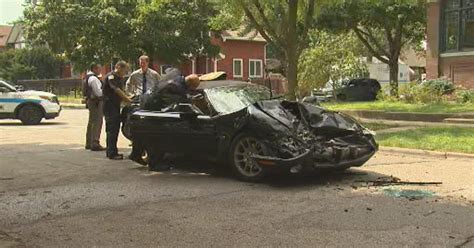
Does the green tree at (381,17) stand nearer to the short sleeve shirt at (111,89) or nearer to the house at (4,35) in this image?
the short sleeve shirt at (111,89)

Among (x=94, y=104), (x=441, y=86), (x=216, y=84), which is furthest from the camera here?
(x=441, y=86)

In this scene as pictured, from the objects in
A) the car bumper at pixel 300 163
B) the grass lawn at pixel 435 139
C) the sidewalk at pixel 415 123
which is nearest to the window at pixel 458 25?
the sidewalk at pixel 415 123

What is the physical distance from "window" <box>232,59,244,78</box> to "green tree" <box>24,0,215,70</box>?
985 cm

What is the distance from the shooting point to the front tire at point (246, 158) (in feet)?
27.0

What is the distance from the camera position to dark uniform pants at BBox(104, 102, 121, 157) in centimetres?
1078

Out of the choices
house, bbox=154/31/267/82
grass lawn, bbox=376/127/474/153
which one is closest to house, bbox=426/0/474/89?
grass lawn, bbox=376/127/474/153

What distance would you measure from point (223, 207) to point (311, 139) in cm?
168

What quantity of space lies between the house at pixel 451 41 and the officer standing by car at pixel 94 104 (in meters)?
16.2

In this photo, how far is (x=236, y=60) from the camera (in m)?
45.8

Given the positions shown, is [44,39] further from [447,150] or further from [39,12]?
[447,150]

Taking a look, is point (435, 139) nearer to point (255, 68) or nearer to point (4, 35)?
point (255, 68)

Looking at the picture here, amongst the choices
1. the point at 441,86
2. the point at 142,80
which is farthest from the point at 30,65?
the point at 142,80

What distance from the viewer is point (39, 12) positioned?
33.5 metres

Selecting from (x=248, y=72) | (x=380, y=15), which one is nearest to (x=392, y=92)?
(x=380, y=15)
